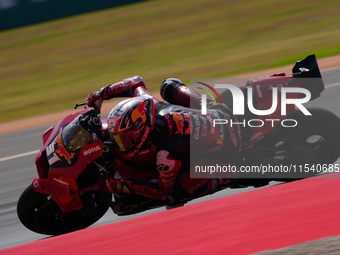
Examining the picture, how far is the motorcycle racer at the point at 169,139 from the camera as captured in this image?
363cm

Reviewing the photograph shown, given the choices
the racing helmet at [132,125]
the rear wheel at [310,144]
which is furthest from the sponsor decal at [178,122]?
the rear wheel at [310,144]

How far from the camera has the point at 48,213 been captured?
4.12 metres

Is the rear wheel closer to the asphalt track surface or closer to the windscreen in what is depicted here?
the asphalt track surface

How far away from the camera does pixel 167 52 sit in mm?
14281

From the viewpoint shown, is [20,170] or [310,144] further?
[20,170]

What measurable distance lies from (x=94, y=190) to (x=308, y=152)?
214cm

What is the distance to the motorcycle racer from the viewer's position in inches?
143

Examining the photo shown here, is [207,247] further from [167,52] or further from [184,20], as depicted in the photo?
[184,20]

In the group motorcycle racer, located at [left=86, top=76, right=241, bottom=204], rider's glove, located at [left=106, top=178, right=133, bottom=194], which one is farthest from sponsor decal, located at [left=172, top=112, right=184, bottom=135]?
rider's glove, located at [left=106, top=178, right=133, bottom=194]

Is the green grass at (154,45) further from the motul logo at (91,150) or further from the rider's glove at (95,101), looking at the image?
the motul logo at (91,150)

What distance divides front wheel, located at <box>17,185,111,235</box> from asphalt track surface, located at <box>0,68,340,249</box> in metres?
0.26

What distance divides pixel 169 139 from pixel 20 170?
345 cm

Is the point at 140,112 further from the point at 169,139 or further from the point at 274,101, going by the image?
the point at 274,101

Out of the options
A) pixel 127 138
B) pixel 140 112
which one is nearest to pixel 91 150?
pixel 127 138
